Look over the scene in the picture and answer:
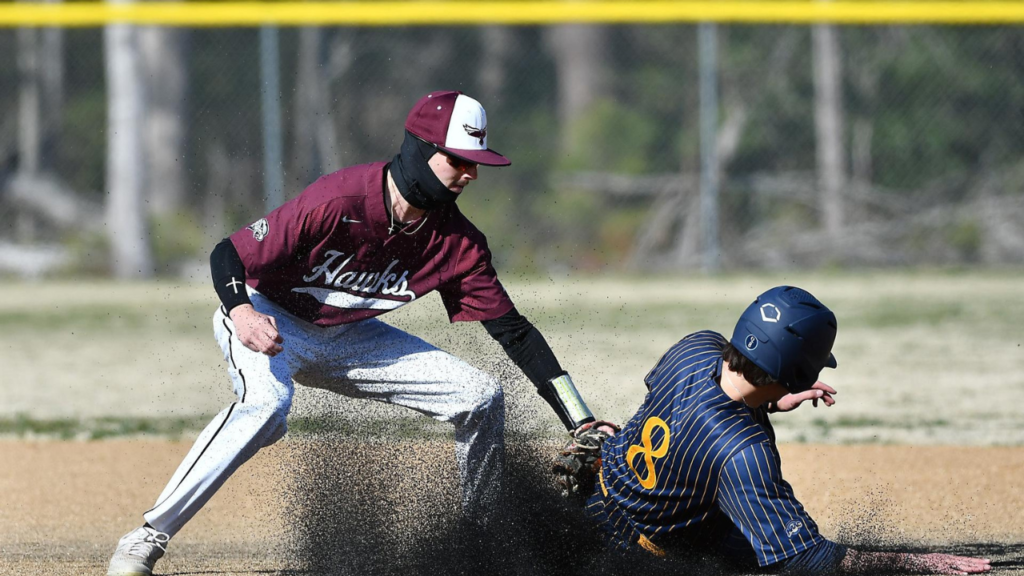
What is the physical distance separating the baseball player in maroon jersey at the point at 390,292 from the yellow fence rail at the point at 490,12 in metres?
8.11

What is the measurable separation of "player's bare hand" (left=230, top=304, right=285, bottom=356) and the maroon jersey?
1.03ft

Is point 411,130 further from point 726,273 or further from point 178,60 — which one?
point 178,60

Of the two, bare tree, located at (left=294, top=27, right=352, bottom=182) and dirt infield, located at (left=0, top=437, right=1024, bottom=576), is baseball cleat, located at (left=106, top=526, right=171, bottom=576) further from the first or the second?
bare tree, located at (left=294, top=27, right=352, bottom=182)

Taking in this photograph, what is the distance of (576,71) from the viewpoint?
16172mm

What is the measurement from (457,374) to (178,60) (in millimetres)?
12618

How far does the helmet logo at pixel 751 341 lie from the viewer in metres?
3.28

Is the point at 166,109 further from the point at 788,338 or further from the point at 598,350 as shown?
the point at 788,338

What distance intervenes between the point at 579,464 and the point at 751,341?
78 cm

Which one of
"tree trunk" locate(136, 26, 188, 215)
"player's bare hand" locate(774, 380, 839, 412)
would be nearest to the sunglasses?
"player's bare hand" locate(774, 380, 839, 412)

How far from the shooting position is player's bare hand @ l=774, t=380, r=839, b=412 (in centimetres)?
350

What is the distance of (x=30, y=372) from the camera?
8.70m

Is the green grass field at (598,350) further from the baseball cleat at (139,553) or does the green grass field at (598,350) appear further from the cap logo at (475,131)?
the cap logo at (475,131)

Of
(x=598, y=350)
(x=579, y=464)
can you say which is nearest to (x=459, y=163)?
(x=579, y=464)

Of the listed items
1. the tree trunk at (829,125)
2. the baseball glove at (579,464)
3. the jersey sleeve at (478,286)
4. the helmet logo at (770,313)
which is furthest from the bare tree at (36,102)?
the helmet logo at (770,313)
